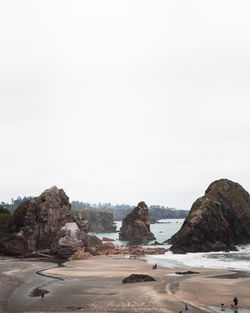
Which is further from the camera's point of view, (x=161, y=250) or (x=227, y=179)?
(x=227, y=179)

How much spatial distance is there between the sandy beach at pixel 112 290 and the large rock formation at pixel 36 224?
16413mm

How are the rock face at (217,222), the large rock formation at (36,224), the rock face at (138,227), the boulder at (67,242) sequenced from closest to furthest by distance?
1. the boulder at (67,242)
2. the large rock formation at (36,224)
3. the rock face at (217,222)
4. the rock face at (138,227)

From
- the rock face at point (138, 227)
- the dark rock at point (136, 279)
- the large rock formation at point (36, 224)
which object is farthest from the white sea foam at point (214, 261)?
the rock face at point (138, 227)

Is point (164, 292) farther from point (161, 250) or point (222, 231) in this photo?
point (222, 231)

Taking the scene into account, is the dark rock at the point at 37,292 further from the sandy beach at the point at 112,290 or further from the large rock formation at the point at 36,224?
the large rock formation at the point at 36,224

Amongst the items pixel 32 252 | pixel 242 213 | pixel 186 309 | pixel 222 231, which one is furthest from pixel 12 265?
pixel 242 213

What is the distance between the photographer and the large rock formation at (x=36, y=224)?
7456 centimetres

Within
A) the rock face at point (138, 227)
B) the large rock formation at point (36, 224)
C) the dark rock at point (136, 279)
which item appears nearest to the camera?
the dark rock at point (136, 279)

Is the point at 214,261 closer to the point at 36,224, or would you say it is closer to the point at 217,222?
the point at 217,222

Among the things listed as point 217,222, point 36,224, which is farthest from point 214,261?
point 36,224

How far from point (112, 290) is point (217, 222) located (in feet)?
218

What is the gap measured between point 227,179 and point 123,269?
71.7 m

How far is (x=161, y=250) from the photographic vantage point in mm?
93062

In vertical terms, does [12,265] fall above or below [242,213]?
below
